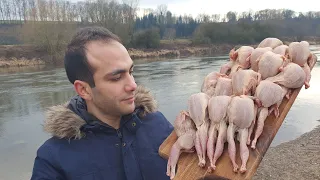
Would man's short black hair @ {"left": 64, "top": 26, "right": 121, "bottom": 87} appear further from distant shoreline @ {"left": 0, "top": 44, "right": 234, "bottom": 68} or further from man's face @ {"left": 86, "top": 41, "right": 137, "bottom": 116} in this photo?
distant shoreline @ {"left": 0, "top": 44, "right": 234, "bottom": 68}

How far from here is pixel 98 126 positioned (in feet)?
7.20

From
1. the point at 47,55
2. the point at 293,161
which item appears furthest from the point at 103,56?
the point at 47,55

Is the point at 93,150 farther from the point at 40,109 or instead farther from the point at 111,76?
the point at 40,109

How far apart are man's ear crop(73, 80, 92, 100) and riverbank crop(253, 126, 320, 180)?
19.0ft

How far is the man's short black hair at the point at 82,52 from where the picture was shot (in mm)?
2061

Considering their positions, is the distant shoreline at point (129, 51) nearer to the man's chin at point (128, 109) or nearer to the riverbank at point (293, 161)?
the riverbank at point (293, 161)

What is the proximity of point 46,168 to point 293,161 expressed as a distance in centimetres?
717

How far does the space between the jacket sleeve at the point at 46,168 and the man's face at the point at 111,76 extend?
0.47 meters

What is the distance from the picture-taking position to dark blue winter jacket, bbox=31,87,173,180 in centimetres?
208

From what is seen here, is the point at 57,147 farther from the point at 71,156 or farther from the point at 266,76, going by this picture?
the point at 266,76

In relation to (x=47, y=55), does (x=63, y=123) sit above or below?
above

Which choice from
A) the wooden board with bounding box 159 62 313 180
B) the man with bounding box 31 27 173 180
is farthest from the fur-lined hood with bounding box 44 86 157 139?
the wooden board with bounding box 159 62 313 180

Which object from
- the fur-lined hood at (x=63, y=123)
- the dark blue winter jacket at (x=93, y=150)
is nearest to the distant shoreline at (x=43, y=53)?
the fur-lined hood at (x=63, y=123)

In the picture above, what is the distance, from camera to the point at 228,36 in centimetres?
5584
